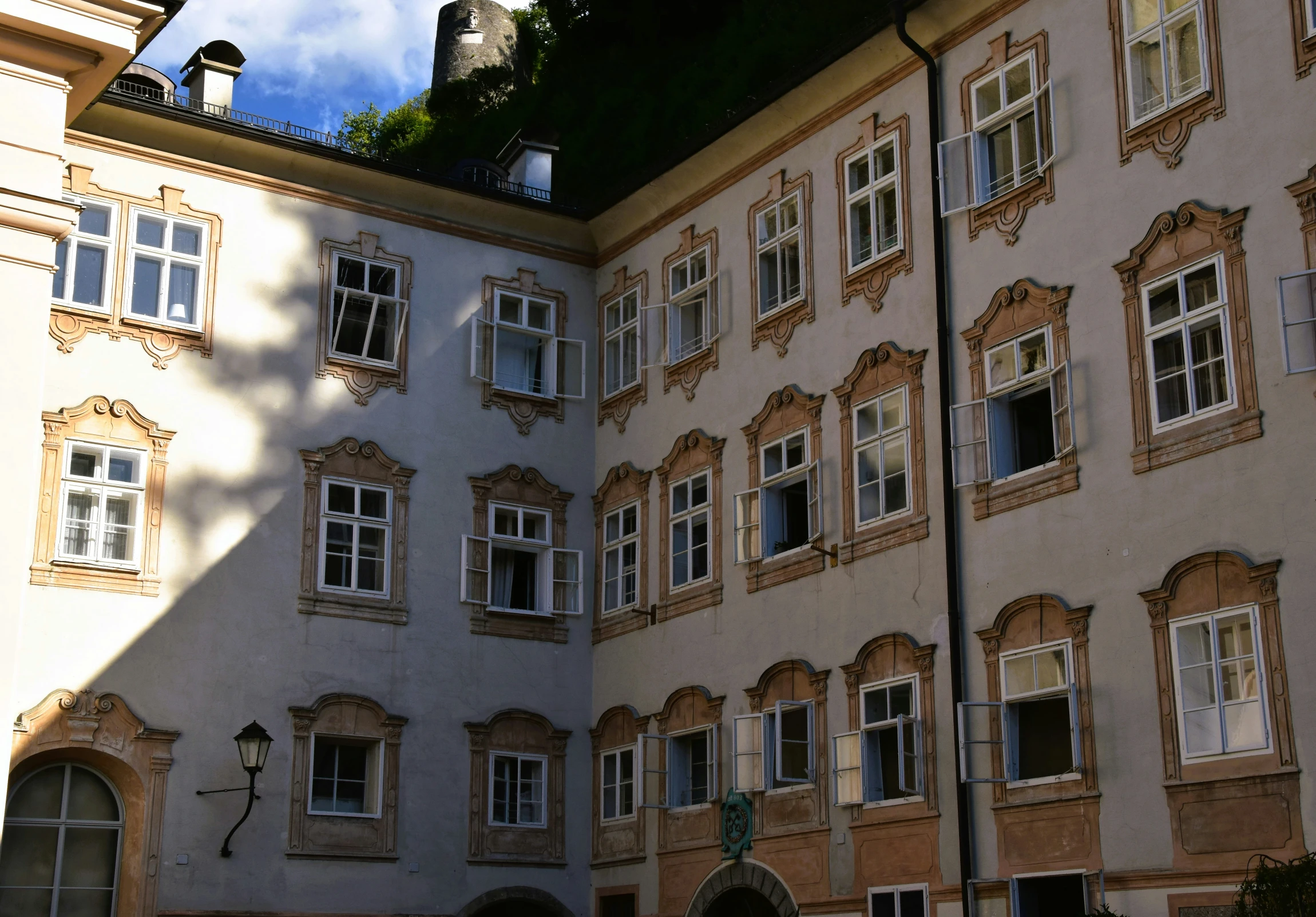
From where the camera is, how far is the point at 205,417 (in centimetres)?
1934

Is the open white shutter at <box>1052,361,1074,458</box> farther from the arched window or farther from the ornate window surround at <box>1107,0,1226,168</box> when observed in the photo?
the arched window

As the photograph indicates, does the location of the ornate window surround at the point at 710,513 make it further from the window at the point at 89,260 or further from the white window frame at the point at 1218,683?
the window at the point at 89,260

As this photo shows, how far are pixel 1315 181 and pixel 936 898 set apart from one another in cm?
704

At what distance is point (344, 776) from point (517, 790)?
2.17 metres

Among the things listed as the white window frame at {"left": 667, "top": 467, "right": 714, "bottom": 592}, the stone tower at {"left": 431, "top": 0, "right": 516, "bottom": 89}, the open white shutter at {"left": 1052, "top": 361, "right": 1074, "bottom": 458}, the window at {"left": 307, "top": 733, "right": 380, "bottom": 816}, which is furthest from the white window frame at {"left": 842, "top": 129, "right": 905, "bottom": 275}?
the stone tower at {"left": 431, "top": 0, "right": 516, "bottom": 89}

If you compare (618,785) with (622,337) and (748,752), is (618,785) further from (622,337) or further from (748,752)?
(622,337)

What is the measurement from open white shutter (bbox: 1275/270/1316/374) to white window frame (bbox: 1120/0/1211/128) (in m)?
2.15

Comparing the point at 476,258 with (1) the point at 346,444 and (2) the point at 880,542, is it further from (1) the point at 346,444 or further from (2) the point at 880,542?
(2) the point at 880,542

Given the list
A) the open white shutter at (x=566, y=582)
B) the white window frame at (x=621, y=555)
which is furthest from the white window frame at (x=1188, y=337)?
the open white shutter at (x=566, y=582)

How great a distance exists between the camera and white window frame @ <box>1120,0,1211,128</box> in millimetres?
14195

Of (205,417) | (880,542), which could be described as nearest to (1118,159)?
(880,542)

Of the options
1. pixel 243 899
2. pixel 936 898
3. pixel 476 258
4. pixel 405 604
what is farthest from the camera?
pixel 476 258

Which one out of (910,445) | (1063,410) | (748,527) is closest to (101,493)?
(748,527)

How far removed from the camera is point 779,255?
19141 millimetres
